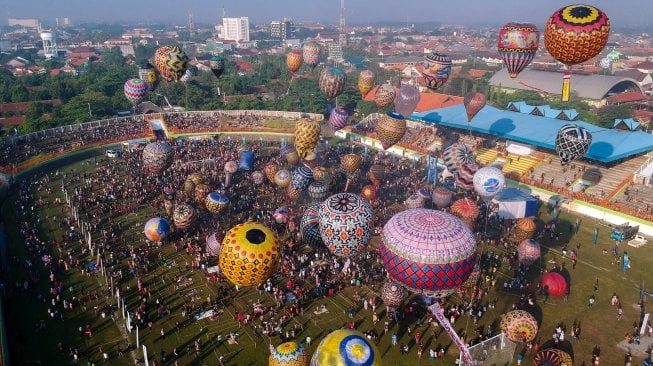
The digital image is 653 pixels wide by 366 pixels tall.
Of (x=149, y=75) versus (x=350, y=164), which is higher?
(x=149, y=75)

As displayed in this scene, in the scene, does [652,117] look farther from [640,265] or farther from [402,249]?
[402,249]

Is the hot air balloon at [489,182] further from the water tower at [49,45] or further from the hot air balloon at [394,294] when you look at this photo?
the water tower at [49,45]

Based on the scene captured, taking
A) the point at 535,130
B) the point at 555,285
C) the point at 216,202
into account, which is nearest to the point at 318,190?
the point at 216,202

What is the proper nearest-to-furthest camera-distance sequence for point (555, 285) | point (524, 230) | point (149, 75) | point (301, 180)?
point (555, 285) → point (524, 230) → point (301, 180) → point (149, 75)

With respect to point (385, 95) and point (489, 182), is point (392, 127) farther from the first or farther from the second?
point (489, 182)

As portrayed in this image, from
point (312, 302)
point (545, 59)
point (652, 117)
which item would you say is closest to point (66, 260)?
point (312, 302)
